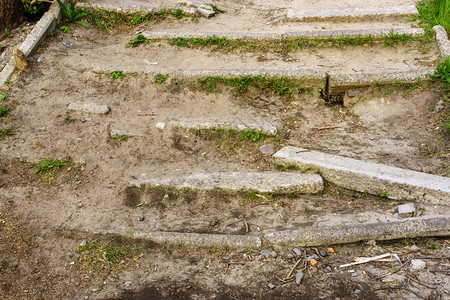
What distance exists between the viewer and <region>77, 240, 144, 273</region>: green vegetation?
2605 mm

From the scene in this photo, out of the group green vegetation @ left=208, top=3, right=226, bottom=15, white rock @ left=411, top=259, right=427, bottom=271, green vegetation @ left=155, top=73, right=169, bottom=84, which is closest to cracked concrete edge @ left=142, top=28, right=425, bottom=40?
green vegetation @ left=155, top=73, right=169, bottom=84

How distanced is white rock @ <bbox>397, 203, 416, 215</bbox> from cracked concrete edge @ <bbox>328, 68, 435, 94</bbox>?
179cm

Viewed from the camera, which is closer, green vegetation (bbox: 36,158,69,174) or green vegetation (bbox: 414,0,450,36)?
green vegetation (bbox: 36,158,69,174)

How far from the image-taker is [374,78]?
13.6ft

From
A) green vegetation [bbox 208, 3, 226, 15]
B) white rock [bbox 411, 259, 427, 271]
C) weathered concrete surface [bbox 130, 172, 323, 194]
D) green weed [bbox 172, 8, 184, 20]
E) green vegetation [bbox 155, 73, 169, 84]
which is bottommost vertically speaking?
white rock [bbox 411, 259, 427, 271]

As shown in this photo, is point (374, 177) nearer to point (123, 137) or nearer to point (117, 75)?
point (123, 137)

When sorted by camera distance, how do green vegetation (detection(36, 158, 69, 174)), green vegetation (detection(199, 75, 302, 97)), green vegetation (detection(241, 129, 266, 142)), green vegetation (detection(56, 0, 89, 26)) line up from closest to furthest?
green vegetation (detection(36, 158, 69, 174))
green vegetation (detection(241, 129, 266, 142))
green vegetation (detection(199, 75, 302, 97))
green vegetation (detection(56, 0, 89, 26))

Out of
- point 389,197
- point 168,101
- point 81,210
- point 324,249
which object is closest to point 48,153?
point 81,210

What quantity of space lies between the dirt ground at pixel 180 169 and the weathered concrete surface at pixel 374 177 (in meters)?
0.09

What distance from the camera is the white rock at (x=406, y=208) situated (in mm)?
2775

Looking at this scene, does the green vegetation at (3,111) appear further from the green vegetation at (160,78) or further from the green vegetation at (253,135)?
the green vegetation at (253,135)

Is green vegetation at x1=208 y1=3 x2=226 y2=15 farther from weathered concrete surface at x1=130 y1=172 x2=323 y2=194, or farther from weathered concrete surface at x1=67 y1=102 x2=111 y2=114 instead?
weathered concrete surface at x1=130 y1=172 x2=323 y2=194

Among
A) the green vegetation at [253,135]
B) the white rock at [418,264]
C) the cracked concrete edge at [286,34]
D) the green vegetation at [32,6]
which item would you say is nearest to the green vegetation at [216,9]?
the cracked concrete edge at [286,34]

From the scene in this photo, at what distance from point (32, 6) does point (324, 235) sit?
4716 millimetres
